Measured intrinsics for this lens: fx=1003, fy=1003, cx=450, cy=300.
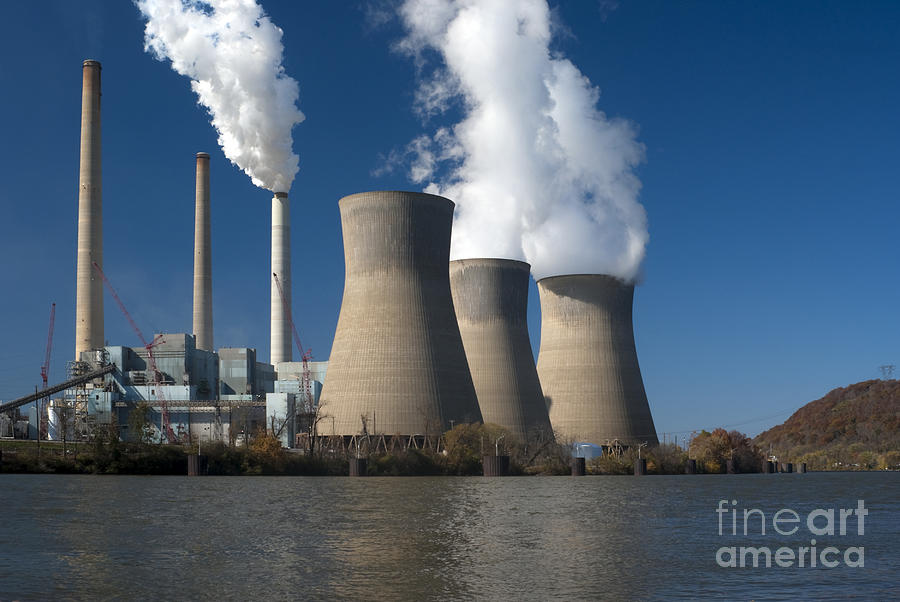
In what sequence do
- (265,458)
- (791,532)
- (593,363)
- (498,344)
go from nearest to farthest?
1. (791,532)
2. (265,458)
3. (498,344)
4. (593,363)

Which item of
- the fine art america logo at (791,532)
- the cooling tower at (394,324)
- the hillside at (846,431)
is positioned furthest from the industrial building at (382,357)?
the hillside at (846,431)

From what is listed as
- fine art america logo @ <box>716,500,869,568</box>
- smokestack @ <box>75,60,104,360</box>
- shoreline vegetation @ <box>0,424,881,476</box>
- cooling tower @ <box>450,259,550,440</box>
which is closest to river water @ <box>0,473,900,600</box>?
fine art america logo @ <box>716,500,869,568</box>

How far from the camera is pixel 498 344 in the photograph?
190 ft

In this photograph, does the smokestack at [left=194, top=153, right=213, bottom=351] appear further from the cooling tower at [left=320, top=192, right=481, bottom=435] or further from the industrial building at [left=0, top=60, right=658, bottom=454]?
the cooling tower at [left=320, top=192, right=481, bottom=435]

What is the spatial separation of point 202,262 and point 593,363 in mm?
31243

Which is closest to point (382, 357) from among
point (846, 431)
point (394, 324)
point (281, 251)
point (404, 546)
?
point (394, 324)

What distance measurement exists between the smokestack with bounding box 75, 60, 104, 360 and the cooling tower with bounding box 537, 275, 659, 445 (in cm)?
2831

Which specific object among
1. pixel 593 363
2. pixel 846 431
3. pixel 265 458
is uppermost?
pixel 593 363

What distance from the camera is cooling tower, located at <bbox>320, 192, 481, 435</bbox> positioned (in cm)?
4588

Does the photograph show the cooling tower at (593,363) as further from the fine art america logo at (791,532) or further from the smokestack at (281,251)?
the fine art america logo at (791,532)

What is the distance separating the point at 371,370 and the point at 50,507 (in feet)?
69.5

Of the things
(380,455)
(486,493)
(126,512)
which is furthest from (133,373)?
(126,512)

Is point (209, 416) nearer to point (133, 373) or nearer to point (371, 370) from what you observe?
point (133, 373)

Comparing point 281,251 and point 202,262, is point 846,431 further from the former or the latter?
point 202,262
